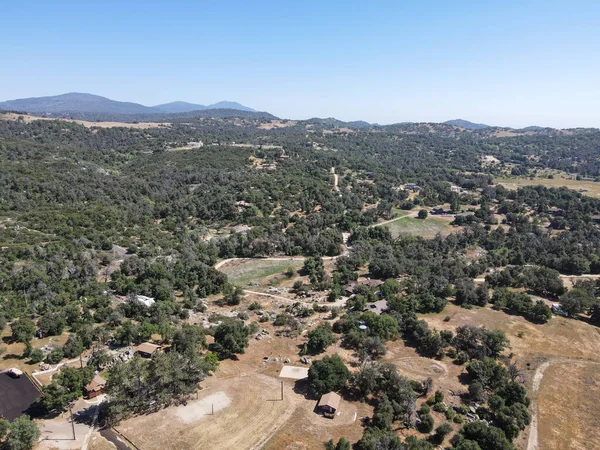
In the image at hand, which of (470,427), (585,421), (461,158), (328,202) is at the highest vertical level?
(461,158)

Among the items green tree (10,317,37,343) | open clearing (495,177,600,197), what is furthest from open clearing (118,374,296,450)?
open clearing (495,177,600,197)

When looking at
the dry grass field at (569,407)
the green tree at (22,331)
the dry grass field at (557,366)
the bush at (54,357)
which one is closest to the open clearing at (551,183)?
the dry grass field at (557,366)

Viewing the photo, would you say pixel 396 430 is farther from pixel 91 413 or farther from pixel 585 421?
pixel 91 413

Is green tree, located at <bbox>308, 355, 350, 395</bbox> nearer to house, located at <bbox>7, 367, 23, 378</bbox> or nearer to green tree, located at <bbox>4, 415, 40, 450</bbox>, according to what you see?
green tree, located at <bbox>4, 415, 40, 450</bbox>

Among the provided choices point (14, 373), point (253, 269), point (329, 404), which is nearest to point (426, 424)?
point (329, 404)

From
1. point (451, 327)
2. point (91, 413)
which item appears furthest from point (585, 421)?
point (91, 413)

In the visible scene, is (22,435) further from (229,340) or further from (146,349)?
(229,340)

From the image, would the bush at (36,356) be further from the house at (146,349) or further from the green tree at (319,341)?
the green tree at (319,341)
